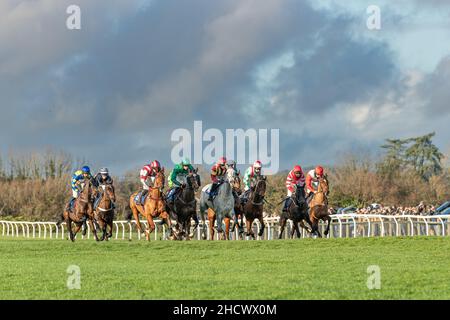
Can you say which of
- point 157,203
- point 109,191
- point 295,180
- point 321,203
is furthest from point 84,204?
point 321,203

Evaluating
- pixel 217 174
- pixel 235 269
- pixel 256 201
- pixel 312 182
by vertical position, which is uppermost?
pixel 217 174

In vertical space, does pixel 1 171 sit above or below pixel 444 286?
above

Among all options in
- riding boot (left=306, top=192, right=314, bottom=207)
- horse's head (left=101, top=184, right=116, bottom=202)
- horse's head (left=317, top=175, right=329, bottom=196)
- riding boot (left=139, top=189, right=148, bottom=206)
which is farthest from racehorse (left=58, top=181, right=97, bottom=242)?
horse's head (left=317, top=175, right=329, bottom=196)

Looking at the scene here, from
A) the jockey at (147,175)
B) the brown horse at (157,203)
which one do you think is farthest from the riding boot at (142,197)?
the brown horse at (157,203)

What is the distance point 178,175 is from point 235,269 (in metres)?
11.6

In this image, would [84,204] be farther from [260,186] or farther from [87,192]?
[260,186]

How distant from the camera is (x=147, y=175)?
2947 centimetres

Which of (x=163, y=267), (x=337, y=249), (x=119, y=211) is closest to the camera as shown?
(x=163, y=267)

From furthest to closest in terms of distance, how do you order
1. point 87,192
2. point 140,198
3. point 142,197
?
1. point 140,198
2. point 142,197
3. point 87,192
